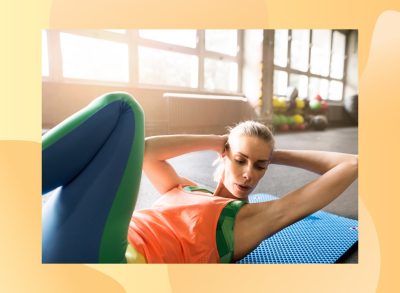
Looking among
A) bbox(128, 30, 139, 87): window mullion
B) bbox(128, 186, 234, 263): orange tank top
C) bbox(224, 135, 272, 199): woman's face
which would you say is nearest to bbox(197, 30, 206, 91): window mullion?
bbox(128, 30, 139, 87): window mullion

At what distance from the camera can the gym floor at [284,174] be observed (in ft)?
2.61

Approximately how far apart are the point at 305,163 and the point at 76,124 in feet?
1.74

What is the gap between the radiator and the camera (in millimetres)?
844

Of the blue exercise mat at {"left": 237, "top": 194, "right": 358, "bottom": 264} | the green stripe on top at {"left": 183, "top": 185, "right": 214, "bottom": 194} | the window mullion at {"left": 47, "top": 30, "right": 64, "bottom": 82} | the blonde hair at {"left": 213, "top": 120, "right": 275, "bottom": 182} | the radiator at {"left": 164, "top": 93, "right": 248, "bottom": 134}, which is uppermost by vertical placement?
the window mullion at {"left": 47, "top": 30, "right": 64, "bottom": 82}

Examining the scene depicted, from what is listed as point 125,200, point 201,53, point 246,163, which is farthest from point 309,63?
point 125,200

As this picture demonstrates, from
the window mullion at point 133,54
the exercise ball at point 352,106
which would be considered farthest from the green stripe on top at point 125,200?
the exercise ball at point 352,106

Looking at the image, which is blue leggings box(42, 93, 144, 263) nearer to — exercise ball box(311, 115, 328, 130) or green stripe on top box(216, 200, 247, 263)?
green stripe on top box(216, 200, 247, 263)

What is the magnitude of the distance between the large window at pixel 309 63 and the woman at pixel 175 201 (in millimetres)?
238

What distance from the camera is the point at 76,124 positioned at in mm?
636

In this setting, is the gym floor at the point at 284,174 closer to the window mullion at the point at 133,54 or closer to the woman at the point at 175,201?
the woman at the point at 175,201

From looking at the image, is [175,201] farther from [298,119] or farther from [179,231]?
[298,119]

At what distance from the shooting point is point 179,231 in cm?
73
